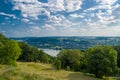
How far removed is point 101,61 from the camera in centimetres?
4753

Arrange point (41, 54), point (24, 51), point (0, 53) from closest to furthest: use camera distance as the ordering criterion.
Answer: point (0, 53) → point (24, 51) → point (41, 54)

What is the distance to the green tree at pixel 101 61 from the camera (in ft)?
155

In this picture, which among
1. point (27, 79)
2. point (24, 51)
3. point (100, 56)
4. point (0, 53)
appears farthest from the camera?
point (24, 51)

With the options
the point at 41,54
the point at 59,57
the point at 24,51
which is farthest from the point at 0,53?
the point at 41,54

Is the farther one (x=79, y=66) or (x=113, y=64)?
(x=79, y=66)

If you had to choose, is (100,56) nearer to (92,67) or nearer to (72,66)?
(92,67)

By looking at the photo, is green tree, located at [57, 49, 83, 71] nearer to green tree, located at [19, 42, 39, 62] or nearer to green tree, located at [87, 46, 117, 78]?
green tree, located at [87, 46, 117, 78]

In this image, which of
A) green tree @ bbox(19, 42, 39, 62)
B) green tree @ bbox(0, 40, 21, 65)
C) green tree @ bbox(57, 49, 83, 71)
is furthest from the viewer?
green tree @ bbox(19, 42, 39, 62)

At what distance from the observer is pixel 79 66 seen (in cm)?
7081

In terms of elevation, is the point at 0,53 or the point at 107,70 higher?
the point at 0,53

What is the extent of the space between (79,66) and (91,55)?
2193cm

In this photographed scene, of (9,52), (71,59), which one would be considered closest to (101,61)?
(9,52)

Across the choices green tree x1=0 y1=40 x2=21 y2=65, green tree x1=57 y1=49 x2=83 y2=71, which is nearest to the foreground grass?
green tree x1=0 y1=40 x2=21 y2=65

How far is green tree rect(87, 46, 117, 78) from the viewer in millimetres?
47312
